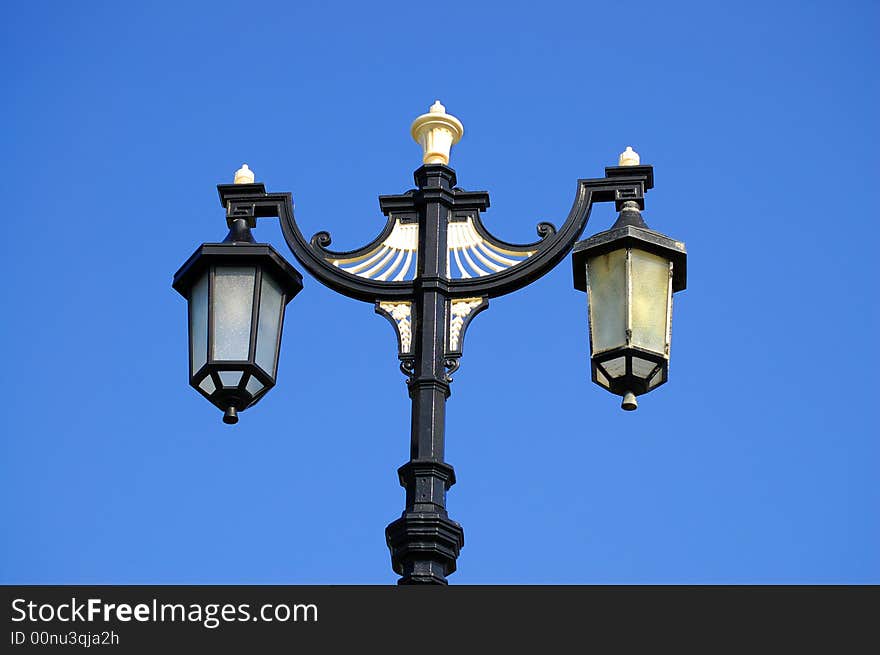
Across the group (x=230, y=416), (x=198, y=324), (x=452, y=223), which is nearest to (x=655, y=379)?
(x=452, y=223)

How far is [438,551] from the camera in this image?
15039mm

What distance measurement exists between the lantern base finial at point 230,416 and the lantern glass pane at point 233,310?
0.25 m

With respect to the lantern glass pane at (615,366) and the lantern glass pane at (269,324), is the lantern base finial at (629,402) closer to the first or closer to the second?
the lantern glass pane at (615,366)

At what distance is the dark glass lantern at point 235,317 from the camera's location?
15719mm

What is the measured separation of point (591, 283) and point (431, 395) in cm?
92

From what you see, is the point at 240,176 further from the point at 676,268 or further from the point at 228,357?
the point at 676,268

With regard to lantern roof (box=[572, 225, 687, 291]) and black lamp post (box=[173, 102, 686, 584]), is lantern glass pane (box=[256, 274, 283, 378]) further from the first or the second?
lantern roof (box=[572, 225, 687, 291])

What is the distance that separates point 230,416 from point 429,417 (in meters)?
0.98

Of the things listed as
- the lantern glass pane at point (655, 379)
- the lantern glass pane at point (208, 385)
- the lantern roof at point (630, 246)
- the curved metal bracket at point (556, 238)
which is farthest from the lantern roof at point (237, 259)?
the lantern glass pane at point (655, 379)

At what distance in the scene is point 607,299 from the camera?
15.5 metres

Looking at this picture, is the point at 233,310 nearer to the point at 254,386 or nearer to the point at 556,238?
the point at 254,386
